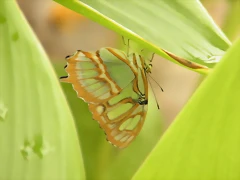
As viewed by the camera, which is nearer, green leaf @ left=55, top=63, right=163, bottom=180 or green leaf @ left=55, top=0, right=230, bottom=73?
green leaf @ left=55, top=0, right=230, bottom=73

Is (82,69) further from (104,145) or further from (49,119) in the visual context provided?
(104,145)

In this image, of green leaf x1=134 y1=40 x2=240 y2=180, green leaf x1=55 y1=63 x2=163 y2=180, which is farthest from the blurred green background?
green leaf x1=134 y1=40 x2=240 y2=180

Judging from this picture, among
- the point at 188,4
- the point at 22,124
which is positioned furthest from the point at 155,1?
the point at 22,124

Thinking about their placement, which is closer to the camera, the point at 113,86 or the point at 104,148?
the point at 113,86

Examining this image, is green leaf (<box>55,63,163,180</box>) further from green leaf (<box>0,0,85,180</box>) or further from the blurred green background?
green leaf (<box>0,0,85,180</box>)

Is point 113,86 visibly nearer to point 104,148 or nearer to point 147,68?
point 147,68

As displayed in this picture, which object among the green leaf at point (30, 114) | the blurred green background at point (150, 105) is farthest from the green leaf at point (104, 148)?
the green leaf at point (30, 114)

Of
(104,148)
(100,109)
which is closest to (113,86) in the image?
(100,109)

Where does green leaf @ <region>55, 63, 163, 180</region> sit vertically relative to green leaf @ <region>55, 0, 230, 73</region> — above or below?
below
